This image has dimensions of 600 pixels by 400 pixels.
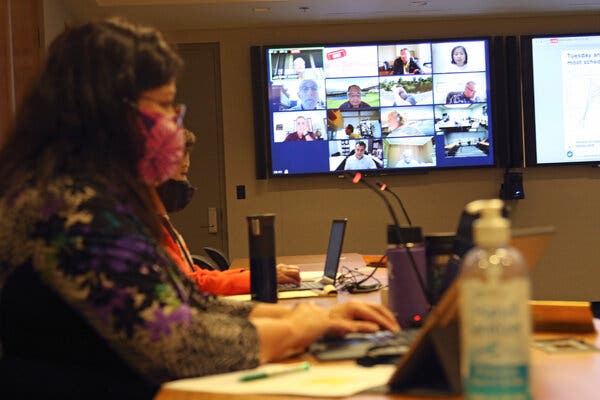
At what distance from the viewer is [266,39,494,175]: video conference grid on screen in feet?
19.5

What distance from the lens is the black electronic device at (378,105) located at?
19.4 feet

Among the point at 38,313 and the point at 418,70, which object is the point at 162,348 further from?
the point at 418,70

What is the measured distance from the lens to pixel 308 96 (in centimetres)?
592

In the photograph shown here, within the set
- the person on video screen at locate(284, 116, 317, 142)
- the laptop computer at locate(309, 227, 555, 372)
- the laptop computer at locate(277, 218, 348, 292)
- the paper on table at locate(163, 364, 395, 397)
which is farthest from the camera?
the person on video screen at locate(284, 116, 317, 142)

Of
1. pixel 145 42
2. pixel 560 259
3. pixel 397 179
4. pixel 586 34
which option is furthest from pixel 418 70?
pixel 145 42

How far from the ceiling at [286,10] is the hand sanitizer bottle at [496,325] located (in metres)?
4.70

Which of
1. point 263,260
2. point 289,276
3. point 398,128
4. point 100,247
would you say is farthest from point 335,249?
point 398,128

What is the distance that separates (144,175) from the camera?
149cm

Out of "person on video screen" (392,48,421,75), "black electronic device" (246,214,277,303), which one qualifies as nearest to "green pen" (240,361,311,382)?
"black electronic device" (246,214,277,303)

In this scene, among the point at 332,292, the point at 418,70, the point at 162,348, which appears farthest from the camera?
the point at 418,70

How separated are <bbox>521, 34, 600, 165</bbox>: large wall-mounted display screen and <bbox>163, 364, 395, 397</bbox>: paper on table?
198 inches

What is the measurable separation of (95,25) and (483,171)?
16.4 ft

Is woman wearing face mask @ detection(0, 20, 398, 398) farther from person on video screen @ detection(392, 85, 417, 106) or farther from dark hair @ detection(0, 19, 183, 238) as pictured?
person on video screen @ detection(392, 85, 417, 106)

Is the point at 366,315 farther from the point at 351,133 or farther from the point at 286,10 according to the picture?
the point at 351,133
